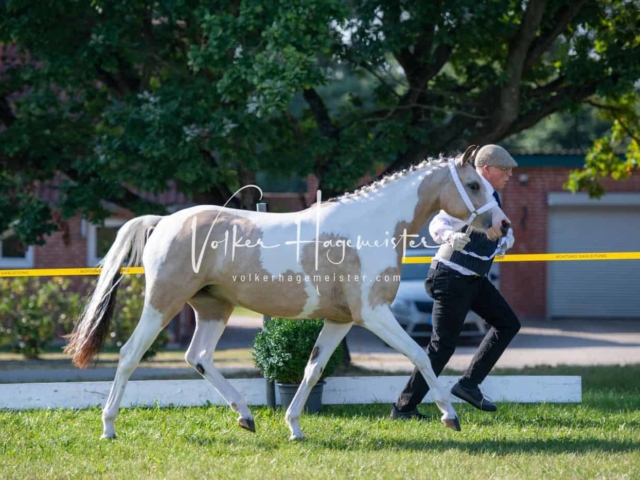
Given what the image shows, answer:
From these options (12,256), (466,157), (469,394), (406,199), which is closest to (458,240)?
(406,199)

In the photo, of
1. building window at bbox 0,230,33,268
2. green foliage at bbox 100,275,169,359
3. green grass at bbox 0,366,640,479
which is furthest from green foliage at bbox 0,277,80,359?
green grass at bbox 0,366,640,479

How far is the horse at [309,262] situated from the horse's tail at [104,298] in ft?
0.03

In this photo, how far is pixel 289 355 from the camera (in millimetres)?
7039

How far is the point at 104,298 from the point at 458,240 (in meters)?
2.63

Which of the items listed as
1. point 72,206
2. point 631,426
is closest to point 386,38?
point 72,206

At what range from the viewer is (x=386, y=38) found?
9242mm

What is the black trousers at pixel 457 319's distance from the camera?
634cm

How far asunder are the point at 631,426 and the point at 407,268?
30.0ft

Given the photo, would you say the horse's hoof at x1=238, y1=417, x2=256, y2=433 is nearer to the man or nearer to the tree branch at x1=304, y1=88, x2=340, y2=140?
the man

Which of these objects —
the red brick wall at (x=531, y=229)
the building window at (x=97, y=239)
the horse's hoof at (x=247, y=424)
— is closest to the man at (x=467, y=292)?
the horse's hoof at (x=247, y=424)

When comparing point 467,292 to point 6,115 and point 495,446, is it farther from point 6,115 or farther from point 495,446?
point 6,115

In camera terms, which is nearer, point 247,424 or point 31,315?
point 247,424

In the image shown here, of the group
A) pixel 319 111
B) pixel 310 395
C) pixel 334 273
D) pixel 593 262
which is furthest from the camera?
pixel 593 262

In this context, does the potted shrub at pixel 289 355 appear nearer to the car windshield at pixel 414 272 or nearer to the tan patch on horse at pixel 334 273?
the tan patch on horse at pixel 334 273
